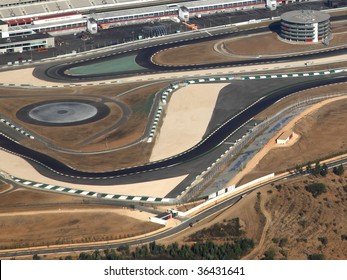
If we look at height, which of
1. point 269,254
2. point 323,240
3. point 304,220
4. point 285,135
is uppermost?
point 285,135

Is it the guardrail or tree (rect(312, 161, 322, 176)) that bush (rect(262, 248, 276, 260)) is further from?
tree (rect(312, 161, 322, 176))

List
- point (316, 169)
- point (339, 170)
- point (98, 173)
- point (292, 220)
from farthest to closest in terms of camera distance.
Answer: point (98, 173) → point (339, 170) → point (316, 169) → point (292, 220)

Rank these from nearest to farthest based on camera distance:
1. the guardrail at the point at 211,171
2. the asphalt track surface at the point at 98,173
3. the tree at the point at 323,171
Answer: the guardrail at the point at 211,171 < the tree at the point at 323,171 < the asphalt track surface at the point at 98,173

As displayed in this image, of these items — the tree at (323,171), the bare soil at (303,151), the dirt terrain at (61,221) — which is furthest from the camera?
the bare soil at (303,151)

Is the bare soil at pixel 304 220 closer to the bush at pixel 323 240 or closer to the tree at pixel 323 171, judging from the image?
the bush at pixel 323 240

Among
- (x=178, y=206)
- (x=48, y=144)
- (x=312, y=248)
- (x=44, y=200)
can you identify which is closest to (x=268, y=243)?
(x=312, y=248)

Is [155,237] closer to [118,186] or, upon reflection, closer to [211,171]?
[118,186]

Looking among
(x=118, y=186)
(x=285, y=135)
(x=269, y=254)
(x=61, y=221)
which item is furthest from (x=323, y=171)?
(x=61, y=221)

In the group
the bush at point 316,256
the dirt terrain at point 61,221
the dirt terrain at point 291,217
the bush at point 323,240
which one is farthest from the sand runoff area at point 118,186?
the bush at point 316,256

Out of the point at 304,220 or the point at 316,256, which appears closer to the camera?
the point at 316,256
